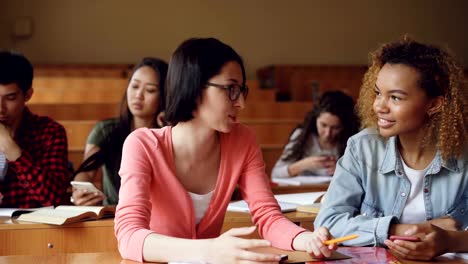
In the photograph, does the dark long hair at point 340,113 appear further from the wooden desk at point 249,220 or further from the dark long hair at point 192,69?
the dark long hair at point 192,69

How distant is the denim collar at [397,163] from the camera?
1.98m

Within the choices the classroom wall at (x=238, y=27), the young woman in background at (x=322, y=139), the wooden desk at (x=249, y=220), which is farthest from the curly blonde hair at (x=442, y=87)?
the classroom wall at (x=238, y=27)

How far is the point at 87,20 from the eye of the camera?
9516 millimetres

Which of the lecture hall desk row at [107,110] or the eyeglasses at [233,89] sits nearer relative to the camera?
the eyeglasses at [233,89]

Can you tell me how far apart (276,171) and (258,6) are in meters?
6.14

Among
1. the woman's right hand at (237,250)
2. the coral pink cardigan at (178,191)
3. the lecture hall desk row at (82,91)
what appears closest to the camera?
the woman's right hand at (237,250)

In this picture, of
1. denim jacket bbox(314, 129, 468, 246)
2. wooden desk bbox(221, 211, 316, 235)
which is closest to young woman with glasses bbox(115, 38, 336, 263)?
denim jacket bbox(314, 129, 468, 246)

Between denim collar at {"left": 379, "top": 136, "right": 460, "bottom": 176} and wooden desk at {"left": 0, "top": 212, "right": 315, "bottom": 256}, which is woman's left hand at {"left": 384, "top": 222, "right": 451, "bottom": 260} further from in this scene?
wooden desk at {"left": 0, "top": 212, "right": 315, "bottom": 256}

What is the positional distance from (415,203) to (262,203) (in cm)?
42

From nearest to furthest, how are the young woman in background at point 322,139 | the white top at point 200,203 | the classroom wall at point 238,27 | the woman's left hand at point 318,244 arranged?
the woman's left hand at point 318,244 → the white top at point 200,203 → the young woman in background at point 322,139 → the classroom wall at point 238,27

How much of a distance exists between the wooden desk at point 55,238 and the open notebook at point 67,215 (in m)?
0.02

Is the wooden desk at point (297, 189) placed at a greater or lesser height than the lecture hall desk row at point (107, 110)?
greater

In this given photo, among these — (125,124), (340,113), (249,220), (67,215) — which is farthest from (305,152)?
(67,215)

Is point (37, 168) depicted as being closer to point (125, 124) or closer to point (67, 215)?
point (67, 215)
